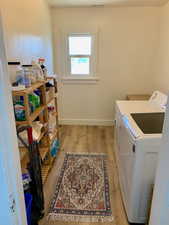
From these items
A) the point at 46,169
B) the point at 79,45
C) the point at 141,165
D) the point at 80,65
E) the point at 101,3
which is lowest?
the point at 46,169

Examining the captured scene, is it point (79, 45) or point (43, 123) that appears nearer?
point (43, 123)

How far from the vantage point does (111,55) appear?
3.62 meters

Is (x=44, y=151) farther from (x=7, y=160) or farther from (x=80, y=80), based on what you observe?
(x=80, y=80)

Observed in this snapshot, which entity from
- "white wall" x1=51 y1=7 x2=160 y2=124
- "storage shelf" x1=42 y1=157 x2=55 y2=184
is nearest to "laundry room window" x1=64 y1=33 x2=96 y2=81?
"white wall" x1=51 y1=7 x2=160 y2=124

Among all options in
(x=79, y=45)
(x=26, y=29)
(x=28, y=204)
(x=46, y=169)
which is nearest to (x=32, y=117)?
(x=28, y=204)

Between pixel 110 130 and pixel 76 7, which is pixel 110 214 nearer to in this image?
pixel 110 130

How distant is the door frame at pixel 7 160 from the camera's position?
0.70m

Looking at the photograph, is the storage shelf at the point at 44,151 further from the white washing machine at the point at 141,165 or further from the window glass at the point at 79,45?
the window glass at the point at 79,45

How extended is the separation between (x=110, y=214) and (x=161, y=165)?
4.54 feet

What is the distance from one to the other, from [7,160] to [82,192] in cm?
163

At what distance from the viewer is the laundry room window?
11.8 feet

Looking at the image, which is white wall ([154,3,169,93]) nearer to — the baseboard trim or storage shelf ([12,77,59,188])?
the baseboard trim

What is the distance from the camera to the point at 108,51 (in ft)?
11.8

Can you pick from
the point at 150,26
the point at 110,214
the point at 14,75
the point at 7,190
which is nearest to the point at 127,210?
the point at 110,214
